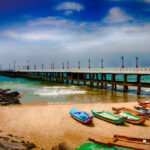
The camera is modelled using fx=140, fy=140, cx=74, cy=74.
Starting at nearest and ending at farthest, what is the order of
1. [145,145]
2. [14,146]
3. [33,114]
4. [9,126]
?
A: [14,146] < [145,145] < [9,126] < [33,114]

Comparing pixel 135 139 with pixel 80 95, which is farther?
pixel 80 95

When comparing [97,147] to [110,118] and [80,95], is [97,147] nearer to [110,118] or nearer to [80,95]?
[110,118]

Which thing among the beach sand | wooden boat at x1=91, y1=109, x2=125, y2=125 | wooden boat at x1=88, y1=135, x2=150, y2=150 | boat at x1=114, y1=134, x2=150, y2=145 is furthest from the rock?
wooden boat at x1=91, y1=109, x2=125, y2=125

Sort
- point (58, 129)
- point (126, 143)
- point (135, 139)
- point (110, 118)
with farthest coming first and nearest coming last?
point (110, 118), point (58, 129), point (135, 139), point (126, 143)

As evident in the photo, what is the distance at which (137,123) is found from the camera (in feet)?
33.0

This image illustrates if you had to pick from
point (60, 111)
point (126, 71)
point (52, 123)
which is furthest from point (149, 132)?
point (126, 71)

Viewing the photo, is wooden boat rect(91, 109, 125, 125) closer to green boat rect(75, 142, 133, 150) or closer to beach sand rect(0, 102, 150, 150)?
beach sand rect(0, 102, 150, 150)

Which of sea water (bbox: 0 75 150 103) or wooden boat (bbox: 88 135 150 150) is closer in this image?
wooden boat (bbox: 88 135 150 150)

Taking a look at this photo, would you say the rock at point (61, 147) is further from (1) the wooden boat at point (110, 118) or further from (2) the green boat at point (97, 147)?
(1) the wooden boat at point (110, 118)

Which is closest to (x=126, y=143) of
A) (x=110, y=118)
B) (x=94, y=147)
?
(x=94, y=147)

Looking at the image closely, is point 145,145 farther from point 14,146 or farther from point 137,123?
point 14,146

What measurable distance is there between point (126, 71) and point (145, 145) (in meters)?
20.1

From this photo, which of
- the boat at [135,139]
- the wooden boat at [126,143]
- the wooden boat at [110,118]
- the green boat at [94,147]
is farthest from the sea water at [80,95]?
the green boat at [94,147]

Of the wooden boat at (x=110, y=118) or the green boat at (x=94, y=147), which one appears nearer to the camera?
the green boat at (x=94, y=147)
